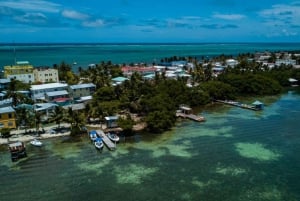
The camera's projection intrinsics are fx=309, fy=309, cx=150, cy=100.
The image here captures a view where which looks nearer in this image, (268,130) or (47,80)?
(268,130)

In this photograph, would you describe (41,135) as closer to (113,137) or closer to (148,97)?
(113,137)

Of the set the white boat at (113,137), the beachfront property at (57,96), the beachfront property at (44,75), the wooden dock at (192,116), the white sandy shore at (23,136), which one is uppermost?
the beachfront property at (44,75)

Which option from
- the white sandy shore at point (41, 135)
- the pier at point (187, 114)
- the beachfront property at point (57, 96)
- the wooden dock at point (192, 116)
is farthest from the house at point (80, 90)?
the wooden dock at point (192, 116)

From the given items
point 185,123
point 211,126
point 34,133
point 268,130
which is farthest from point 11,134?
point 268,130

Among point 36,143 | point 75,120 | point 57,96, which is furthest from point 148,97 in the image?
point 36,143

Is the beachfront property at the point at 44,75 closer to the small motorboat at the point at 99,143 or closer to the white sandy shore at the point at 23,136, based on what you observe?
the white sandy shore at the point at 23,136

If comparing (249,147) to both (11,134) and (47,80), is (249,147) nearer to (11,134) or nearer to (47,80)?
(11,134)

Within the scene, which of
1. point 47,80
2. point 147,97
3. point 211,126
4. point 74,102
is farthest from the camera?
point 47,80
